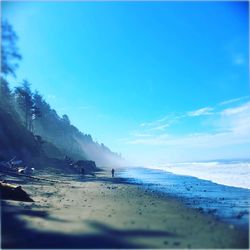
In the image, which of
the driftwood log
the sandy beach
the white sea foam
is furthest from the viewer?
the white sea foam

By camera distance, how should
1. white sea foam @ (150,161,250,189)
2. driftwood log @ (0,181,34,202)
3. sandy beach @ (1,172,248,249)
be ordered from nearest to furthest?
sandy beach @ (1,172,248,249)
driftwood log @ (0,181,34,202)
white sea foam @ (150,161,250,189)

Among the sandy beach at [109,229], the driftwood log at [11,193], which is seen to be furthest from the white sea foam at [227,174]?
the driftwood log at [11,193]

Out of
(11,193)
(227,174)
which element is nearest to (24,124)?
(227,174)

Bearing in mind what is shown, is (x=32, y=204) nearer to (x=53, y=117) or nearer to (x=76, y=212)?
(x=76, y=212)

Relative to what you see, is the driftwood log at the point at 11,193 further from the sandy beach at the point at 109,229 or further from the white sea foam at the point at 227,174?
the white sea foam at the point at 227,174

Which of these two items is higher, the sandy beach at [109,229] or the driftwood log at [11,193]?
the driftwood log at [11,193]

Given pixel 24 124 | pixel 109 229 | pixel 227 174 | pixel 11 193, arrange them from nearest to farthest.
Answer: pixel 109 229
pixel 11 193
pixel 227 174
pixel 24 124

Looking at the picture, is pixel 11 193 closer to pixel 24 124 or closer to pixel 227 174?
pixel 227 174

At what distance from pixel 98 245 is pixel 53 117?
97.3m

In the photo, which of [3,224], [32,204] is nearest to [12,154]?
[32,204]

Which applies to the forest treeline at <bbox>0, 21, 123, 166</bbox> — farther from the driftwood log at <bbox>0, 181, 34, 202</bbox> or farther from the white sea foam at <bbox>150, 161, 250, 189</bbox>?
the white sea foam at <bbox>150, 161, 250, 189</bbox>

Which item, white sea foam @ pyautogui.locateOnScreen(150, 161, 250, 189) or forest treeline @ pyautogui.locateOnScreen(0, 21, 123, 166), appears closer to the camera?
forest treeline @ pyautogui.locateOnScreen(0, 21, 123, 166)

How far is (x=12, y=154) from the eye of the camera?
4809 centimetres

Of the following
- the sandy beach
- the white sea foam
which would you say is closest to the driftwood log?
the sandy beach
